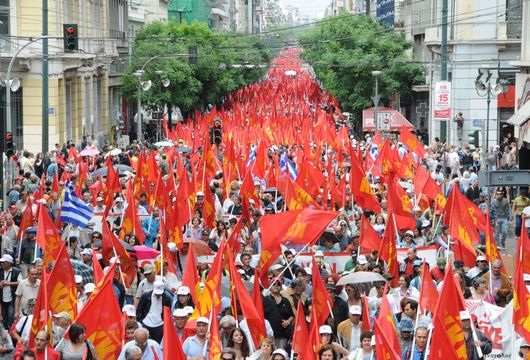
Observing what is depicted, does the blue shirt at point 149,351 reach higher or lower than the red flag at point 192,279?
lower

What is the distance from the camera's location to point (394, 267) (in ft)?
60.0

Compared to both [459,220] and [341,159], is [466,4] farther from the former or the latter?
[459,220]

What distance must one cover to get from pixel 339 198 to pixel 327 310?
11077mm

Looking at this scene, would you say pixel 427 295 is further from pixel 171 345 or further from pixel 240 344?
pixel 171 345

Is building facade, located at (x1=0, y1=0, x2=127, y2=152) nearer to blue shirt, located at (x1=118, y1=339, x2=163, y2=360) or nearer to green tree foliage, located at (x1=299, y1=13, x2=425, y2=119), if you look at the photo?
green tree foliage, located at (x1=299, y1=13, x2=425, y2=119)

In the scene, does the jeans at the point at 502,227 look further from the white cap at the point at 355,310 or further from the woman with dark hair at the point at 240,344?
the woman with dark hair at the point at 240,344

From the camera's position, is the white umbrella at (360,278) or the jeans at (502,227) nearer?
the white umbrella at (360,278)

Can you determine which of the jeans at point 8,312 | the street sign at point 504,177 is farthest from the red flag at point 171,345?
the street sign at point 504,177

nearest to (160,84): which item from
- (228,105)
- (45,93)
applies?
(228,105)

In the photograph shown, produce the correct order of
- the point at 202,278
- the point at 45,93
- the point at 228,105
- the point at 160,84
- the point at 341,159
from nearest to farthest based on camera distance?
1. the point at 202,278
2. the point at 341,159
3. the point at 45,93
4. the point at 160,84
5. the point at 228,105

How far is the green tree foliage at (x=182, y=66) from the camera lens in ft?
223

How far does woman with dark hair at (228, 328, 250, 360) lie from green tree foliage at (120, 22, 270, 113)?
48798mm

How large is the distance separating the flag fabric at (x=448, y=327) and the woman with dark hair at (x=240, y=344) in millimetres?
1930

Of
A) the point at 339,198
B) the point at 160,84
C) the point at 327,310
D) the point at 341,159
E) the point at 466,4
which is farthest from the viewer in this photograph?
the point at 160,84
